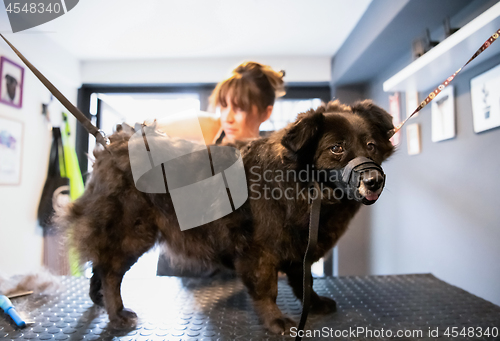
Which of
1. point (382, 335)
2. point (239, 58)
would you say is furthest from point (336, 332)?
point (239, 58)

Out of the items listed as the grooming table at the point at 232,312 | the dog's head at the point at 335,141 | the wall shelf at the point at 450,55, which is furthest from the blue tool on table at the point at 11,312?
the wall shelf at the point at 450,55

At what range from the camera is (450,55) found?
1317 millimetres

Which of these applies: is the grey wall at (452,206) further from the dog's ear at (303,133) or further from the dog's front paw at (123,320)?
the dog's front paw at (123,320)

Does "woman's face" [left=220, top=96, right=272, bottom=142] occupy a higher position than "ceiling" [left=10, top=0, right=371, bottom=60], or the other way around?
"ceiling" [left=10, top=0, right=371, bottom=60]

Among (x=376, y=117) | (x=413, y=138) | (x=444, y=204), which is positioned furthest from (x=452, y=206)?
(x=376, y=117)

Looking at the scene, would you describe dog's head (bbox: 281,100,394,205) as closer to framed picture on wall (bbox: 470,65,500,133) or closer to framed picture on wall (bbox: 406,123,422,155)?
framed picture on wall (bbox: 470,65,500,133)

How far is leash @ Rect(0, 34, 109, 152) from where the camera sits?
924mm

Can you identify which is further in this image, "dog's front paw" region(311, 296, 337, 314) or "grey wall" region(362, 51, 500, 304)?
"grey wall" region(362, 51, 500, 304)

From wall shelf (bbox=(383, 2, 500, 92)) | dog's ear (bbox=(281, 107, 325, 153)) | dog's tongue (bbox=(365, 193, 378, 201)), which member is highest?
wall shelf (bbox=(383, 2, 500, 92))

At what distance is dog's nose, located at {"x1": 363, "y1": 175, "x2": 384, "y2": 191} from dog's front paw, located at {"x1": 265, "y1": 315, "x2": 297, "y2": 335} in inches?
20.2

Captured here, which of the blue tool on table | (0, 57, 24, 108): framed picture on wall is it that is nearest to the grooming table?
the blue tool on table

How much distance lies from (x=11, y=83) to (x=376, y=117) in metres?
2.13

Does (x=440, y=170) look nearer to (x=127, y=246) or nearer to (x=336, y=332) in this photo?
(x=336, y=332)

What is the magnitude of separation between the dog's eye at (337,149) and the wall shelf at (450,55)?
2.26ft
